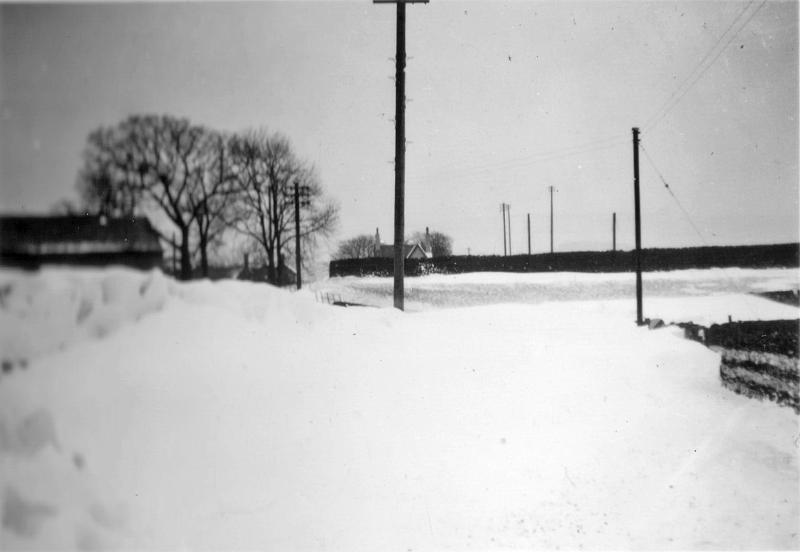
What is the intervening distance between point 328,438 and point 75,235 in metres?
2.75

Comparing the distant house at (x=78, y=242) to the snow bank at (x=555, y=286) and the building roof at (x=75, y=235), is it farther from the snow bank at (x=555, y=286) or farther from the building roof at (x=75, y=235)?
the snow bank at (x=555, y=286)

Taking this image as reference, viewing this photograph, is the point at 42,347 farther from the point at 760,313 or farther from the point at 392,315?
the point at 760,313

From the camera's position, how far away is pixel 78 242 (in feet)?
11.2

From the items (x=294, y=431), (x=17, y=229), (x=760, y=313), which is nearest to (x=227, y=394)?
(x=294, y=431)

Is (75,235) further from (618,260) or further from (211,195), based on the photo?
(618,260)

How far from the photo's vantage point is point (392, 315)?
6227mm

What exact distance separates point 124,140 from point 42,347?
1811mm

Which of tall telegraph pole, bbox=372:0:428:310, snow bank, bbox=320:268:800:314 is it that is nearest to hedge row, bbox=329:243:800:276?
snow bank, bbox=320:268:800:314

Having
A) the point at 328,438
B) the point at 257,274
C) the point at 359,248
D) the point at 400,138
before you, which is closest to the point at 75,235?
the point at 257,274

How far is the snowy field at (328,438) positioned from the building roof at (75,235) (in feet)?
0.74

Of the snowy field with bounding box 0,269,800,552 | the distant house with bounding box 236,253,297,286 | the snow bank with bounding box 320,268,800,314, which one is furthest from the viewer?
the snow bank with bounding box 320,268,800,314

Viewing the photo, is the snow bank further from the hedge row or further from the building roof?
the building roof

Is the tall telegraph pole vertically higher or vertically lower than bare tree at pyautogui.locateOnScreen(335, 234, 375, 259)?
higher

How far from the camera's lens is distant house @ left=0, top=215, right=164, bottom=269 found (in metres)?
3.24
